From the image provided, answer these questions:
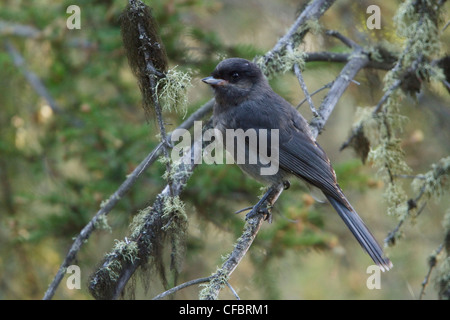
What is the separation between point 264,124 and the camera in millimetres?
3736

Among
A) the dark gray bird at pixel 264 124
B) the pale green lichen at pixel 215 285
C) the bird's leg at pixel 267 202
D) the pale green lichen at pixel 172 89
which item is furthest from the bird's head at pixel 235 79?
the pale green lichen at pixel 215 285

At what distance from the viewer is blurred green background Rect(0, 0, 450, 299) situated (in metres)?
4.34

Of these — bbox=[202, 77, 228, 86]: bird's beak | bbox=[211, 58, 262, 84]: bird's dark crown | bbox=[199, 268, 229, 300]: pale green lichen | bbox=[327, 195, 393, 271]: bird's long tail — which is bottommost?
bbox=[199, 268, 229, 300]: pale green lichen

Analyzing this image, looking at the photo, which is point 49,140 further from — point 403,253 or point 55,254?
point 403,253

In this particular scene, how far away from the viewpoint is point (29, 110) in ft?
17.2

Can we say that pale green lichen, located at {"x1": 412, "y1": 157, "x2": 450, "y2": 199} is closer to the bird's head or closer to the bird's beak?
the bird's head

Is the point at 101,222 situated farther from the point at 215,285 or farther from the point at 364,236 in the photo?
the point at 364,236

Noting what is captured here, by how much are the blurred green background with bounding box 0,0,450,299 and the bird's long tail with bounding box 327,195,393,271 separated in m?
0.71

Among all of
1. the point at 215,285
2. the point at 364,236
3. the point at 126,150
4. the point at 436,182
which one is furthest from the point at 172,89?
the point at 126,150

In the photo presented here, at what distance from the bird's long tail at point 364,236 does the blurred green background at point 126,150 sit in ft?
2.34

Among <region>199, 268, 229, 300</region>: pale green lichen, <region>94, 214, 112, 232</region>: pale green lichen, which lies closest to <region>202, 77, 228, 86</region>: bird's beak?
<region>94, 214, 112, 232</region>: pale green lichen

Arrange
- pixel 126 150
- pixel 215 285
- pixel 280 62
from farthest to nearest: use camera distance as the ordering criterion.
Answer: pixel 126 150, pixel 280 62, pixel 215 285

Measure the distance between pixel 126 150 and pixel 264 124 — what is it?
4.49 ft
